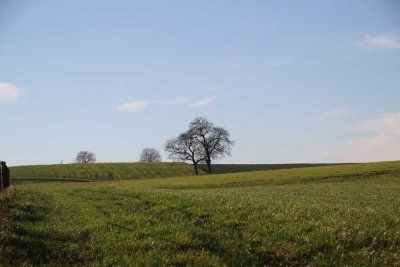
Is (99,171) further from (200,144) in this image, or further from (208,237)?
(208,237)

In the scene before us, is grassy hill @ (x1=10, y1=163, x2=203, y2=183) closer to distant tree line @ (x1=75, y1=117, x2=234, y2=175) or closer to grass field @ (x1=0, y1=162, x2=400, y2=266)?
distant tree line @ (x1=75, y1=117, x2=234, y2=175)

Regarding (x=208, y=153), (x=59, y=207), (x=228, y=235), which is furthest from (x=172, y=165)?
(x=228, y=235)

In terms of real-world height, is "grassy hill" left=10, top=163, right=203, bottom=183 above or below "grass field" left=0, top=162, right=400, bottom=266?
above

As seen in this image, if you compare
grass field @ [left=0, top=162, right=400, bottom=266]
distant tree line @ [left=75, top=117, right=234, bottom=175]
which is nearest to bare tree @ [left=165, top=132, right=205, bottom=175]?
distant tree line @ [left=75, top=117, right=234, bottom=175]

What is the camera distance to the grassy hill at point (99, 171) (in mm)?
122150

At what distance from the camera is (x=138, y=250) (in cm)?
1130

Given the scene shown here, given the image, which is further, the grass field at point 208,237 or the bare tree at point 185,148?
the bare tree at point 185,148

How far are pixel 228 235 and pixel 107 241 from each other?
3546mm

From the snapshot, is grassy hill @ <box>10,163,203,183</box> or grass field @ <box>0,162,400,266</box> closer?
grass field @ <box>0,162,400,266</box>

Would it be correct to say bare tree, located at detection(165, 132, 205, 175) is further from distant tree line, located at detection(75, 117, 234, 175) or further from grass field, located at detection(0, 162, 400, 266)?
grass field, located at detection(0, 162, 400, 266)

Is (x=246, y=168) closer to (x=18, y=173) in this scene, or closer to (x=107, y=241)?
(x=18, y=173)

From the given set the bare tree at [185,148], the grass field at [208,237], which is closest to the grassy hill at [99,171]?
the bare tree at [185,148]

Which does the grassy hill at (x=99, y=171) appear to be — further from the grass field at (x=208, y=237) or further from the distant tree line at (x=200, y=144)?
the grass field at (x=208, y=237)

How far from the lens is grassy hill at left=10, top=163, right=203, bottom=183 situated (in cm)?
12215
